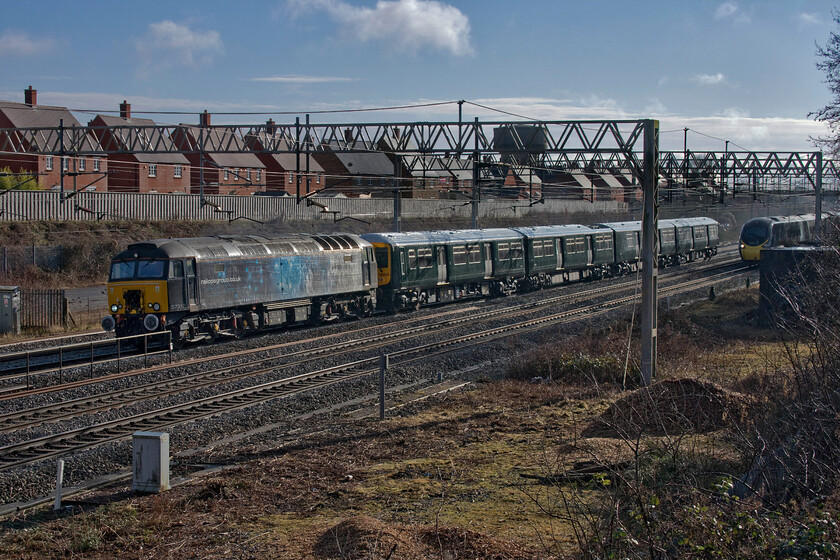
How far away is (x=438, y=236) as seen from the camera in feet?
106

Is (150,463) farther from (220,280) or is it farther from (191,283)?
(220,280)

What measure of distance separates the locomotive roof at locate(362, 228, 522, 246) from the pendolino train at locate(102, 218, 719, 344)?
0.17 ft

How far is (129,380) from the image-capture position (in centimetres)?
1756

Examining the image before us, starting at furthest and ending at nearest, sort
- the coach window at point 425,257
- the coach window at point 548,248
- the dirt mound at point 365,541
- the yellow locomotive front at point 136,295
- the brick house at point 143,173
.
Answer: the brick house at point 143,173
the coach window at point 548,248
the coach window at point 425,257
the yellow locomotive front at point 136,295
the dirt mound at point 365,541

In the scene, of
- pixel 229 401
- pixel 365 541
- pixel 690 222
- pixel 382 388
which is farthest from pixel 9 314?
pixel 690 222

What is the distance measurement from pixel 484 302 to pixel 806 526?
28.5 meters

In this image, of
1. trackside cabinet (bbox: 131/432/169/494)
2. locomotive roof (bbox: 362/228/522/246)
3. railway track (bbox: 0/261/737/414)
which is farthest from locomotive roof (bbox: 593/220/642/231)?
trackside cabinet (bbox: 131/432/169/494)

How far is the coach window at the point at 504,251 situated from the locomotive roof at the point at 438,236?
33 cm

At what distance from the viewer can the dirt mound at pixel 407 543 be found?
24.3 feet

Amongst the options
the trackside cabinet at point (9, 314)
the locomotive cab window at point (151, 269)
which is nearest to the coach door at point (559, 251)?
the locomotive cab window at point (151, 269)

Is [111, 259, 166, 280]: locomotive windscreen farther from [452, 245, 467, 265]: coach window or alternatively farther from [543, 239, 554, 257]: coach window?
[543, 239, 554, 257]: coach window

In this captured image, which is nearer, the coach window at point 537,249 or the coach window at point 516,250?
the coach window at point 516,250

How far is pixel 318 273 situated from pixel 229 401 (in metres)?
10.9

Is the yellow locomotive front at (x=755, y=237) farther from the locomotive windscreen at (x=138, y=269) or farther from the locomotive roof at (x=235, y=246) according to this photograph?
the locomotive windscreen at (x=138, y=269)
